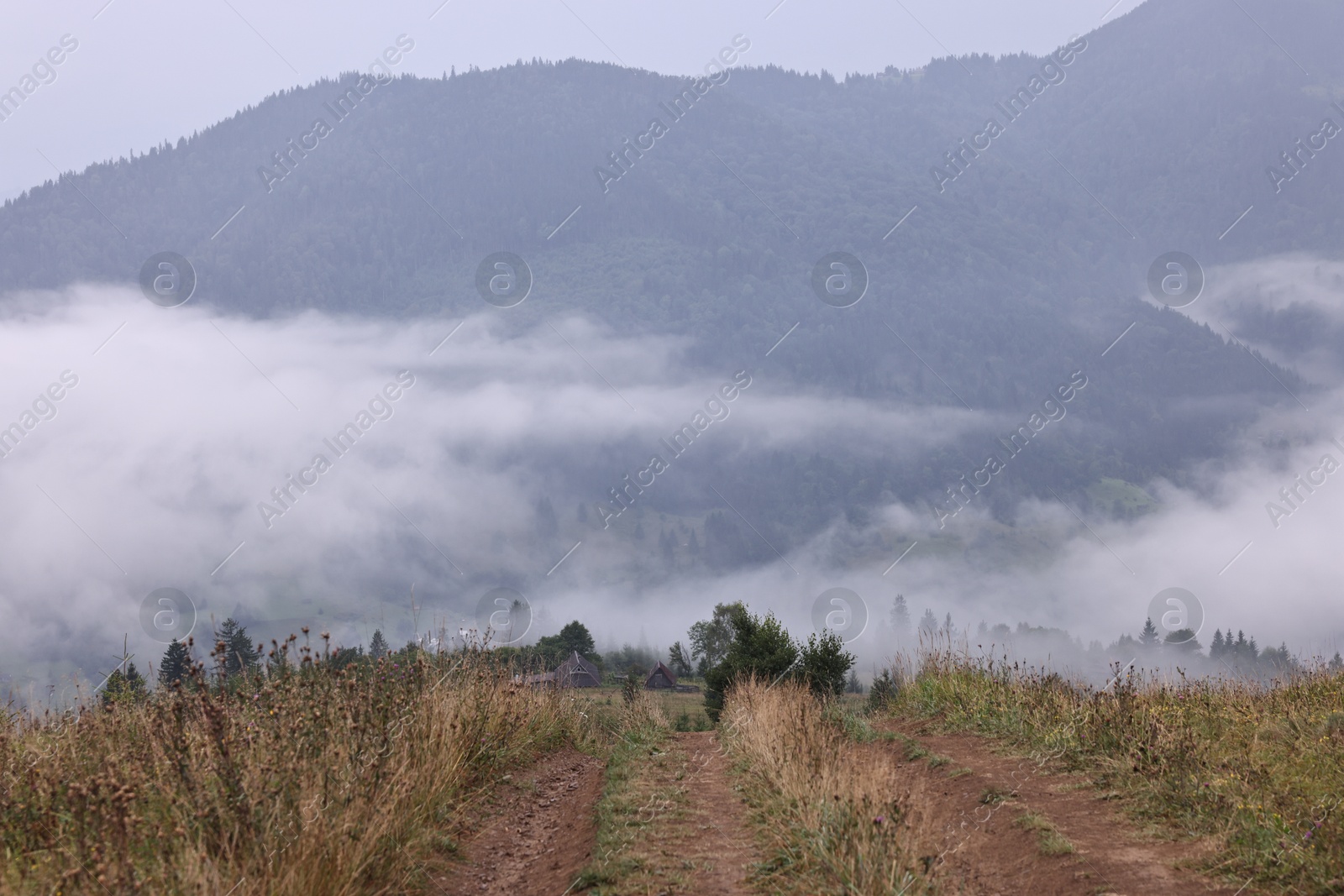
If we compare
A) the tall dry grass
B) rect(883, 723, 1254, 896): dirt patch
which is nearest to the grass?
rect(883, 723, 1254, 896): dirt patch

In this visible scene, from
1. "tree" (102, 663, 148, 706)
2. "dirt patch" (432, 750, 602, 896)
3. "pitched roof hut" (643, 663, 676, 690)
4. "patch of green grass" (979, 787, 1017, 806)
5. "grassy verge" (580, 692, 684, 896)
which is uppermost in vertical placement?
"tree" (102, 663, 148, 706)

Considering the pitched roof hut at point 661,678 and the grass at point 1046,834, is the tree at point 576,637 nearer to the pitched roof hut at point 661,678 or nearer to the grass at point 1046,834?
the pitched roof hut at point 661,678

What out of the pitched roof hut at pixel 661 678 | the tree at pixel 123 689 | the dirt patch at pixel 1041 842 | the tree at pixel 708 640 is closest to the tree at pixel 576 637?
the tree at pixel 708 640

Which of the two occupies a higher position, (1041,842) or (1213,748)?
(1213,748)

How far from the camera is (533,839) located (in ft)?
29.7

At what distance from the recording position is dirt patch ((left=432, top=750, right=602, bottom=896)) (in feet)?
24.1

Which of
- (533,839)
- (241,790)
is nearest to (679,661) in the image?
(533,839)

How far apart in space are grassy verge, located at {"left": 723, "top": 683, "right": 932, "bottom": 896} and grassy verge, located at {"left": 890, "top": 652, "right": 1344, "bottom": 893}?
2.45 meters

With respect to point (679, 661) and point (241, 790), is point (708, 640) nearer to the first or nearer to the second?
point (679, 661)

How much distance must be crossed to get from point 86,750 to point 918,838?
6551 millimetres

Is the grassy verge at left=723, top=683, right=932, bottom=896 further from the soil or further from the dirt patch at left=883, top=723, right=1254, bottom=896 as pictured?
the dirt patch at left=883, top=723, right=1254, bottom=896

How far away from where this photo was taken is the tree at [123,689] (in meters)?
9.21

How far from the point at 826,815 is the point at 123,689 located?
6.99 metres

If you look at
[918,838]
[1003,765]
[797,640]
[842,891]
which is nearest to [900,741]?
[1003,765]
